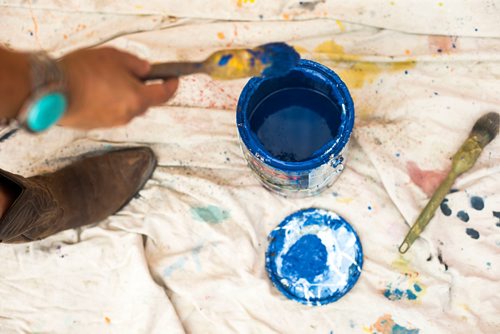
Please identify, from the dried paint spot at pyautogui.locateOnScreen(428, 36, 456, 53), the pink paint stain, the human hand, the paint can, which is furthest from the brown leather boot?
the dried paint spot at pyautogui.locateOnScreen(428, 36, 456, 53)

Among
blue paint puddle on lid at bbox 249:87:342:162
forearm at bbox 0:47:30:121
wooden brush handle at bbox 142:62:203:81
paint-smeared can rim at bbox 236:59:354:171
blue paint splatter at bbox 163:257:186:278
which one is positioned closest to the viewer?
forearm at bbox 0:47:30:121

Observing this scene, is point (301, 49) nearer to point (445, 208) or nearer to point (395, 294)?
point (445, 208)

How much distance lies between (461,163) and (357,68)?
374 mm

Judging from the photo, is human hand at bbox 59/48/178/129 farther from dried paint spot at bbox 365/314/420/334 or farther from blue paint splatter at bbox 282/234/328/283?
dried paint spot at bbox 365/314/420/334

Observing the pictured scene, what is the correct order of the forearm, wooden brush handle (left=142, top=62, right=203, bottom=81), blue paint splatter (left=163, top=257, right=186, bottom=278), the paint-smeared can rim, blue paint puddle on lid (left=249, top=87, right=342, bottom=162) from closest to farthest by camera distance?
1. the forearm
2. wooden brush handle (left=142, top=62, right=203, bottom=81)
3. the paint-smeared can rim
4. blue paint puddle on lid (left=249, top=87, right=342, bottom=162)
5. blue paint splatter (left=163, top=257, right=186, bottom=278)

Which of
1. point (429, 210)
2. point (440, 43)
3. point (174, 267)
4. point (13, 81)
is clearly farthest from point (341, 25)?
point (13, 81)

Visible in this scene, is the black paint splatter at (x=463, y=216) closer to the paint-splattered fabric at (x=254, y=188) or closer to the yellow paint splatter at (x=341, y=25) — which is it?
the paint-splattered fabric at (x=254, y=188)

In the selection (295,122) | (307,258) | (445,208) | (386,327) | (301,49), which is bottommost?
(386,327)

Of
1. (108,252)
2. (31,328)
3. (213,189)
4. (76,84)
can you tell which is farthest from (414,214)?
(31,328)

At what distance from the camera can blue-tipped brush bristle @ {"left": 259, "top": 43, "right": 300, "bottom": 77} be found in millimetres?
1041

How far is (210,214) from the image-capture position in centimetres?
149

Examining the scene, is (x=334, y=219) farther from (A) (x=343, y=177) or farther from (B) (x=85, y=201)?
(B) (x=85, y=201)

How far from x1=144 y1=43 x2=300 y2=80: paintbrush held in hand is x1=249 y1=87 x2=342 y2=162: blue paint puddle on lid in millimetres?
283

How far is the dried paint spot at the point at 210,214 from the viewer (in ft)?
4.89
